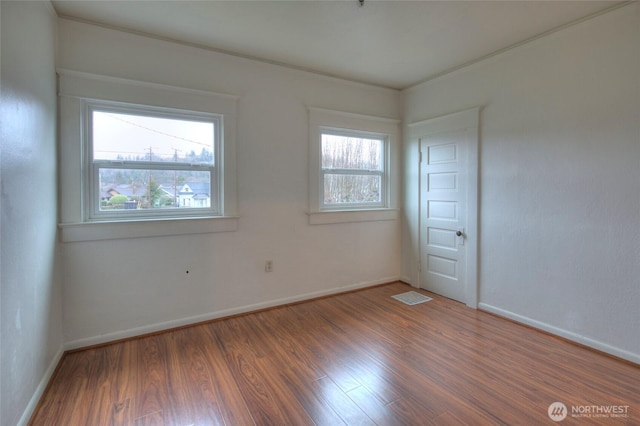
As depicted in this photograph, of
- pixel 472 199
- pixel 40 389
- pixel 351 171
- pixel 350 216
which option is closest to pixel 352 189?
pixel 351 171

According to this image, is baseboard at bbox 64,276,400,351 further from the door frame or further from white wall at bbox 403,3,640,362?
white wall at bbox 403,3,640,362

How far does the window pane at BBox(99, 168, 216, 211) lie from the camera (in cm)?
262

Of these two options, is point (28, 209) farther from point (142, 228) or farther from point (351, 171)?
point (351, 171)

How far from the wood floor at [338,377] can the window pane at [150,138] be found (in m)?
1.58

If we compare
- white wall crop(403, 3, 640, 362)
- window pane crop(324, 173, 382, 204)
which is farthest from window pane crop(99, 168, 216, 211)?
white wall crop(403, 3, 640, 362)

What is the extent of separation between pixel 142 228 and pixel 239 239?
85 centimetres

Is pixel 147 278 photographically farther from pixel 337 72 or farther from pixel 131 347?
pixel 337 72

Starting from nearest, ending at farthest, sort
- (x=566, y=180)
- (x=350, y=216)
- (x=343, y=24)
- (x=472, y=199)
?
(x=343, y=24), (x=566, y=180), (x=472, y=199), (x=350, y=216)

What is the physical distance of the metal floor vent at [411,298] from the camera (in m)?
3.52

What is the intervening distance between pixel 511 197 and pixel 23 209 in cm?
371

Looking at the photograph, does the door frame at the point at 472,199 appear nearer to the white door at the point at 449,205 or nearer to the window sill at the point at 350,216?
the white door at the point at 449,205

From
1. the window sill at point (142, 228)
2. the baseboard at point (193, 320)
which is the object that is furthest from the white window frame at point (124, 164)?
the baseboard at point (193, 320)

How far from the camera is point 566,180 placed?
8.52 ft

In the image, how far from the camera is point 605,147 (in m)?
2.37
